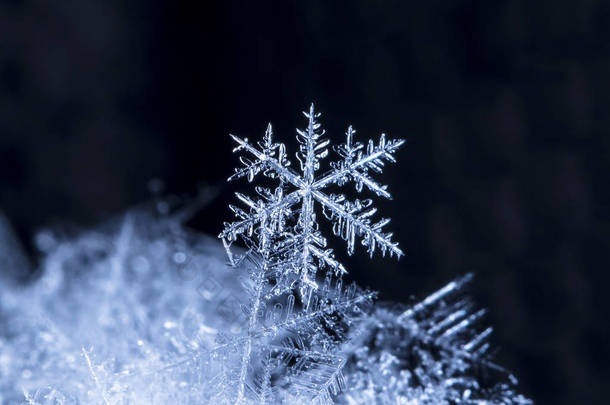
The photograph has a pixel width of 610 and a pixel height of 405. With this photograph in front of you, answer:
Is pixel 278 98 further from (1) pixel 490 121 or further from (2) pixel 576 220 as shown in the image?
(2) pixel 576 220

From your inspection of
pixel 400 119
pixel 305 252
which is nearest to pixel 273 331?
pixel 305 252

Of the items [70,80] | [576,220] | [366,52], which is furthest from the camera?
[70,80]

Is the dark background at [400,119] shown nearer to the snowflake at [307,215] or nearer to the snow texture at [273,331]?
the snow texture at [273,331]

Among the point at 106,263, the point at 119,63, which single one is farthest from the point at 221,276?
the point at 119,63

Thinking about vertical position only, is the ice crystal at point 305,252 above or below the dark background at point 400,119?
below

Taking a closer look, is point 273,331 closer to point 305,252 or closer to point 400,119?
point 305,252

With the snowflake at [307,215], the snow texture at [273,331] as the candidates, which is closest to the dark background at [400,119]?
the snow texture at [273,331]
